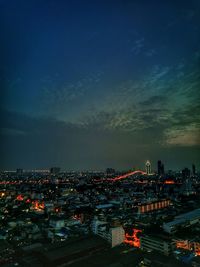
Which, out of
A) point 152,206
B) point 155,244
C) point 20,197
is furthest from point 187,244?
point 20,197

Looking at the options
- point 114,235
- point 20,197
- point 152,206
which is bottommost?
point 114,235

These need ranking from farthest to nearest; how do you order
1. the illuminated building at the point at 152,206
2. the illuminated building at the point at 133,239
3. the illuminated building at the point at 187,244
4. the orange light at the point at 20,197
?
the orange light at the point at 20,197, the illuminated building at the point at 152,206, the illuminated building at the point at 133,239, the illuminated building at the point at 187,244

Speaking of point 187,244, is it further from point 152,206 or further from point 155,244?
point 152,206

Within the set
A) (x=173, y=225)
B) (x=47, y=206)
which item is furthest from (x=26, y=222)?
(x=173, y=225)

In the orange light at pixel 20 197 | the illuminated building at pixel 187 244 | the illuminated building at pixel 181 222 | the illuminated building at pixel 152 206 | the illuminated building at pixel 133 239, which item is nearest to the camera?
the illuminated building at pixel 187 244

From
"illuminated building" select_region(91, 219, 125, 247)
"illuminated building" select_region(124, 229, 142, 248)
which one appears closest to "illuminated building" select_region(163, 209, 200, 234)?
"illuminated building" select_region(124, 229, 142, 248)

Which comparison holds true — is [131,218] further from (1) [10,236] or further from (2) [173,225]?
(1) [10,236]

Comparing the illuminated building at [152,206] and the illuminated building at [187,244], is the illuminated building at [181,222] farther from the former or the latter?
the illuminated building at [152,206]

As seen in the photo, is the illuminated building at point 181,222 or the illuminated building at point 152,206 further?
the illuminated building at point 152,206

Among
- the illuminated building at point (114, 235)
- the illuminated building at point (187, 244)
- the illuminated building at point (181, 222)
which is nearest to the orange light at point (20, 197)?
the illuminated building at point (114, 235)
